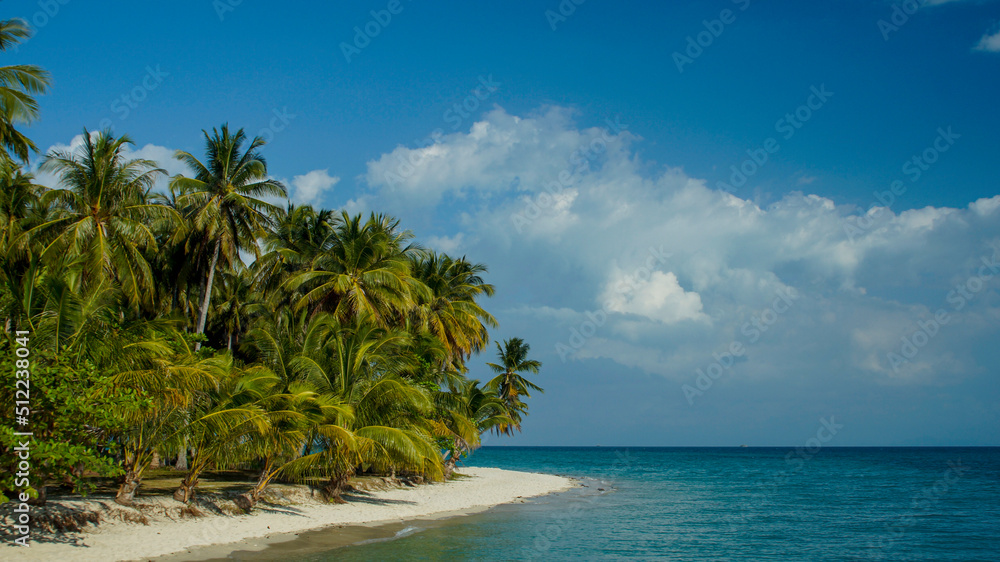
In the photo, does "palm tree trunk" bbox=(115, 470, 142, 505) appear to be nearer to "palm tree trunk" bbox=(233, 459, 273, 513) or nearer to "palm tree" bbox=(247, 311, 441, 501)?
"palm tree trunk" bbox=(233, 459, 273, 513)

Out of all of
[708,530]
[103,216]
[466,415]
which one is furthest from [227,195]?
[708,530]

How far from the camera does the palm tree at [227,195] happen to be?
2309cm

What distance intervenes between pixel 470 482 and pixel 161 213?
19.4 m

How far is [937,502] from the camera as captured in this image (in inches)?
1155

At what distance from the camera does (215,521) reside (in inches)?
578

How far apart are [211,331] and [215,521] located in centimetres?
2153

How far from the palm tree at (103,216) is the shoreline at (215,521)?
7811 millimetres

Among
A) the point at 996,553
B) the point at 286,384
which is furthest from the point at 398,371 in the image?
the point at 996,553

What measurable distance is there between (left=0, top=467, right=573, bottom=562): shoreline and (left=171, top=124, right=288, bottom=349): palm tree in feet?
29.4

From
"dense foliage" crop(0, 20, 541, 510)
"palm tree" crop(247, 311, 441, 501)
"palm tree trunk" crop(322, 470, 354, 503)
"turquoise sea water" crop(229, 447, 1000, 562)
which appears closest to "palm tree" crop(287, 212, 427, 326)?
"dense foliage" crop(0, 20, 541, 510)

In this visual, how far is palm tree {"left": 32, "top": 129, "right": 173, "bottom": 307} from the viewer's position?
60.4 feet

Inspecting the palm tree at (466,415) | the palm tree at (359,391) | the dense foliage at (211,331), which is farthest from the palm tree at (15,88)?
the palm tree at (466,415)

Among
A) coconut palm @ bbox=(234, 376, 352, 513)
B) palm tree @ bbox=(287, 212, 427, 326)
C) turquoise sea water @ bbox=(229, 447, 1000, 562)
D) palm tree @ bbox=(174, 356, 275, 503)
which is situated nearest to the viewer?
palm tree @ bbox=(174, 356, 275, 503)

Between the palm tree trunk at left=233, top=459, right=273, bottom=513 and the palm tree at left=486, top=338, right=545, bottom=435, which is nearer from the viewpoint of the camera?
the palm tree trunk at left=233, top=459, right=273, bottom=513
